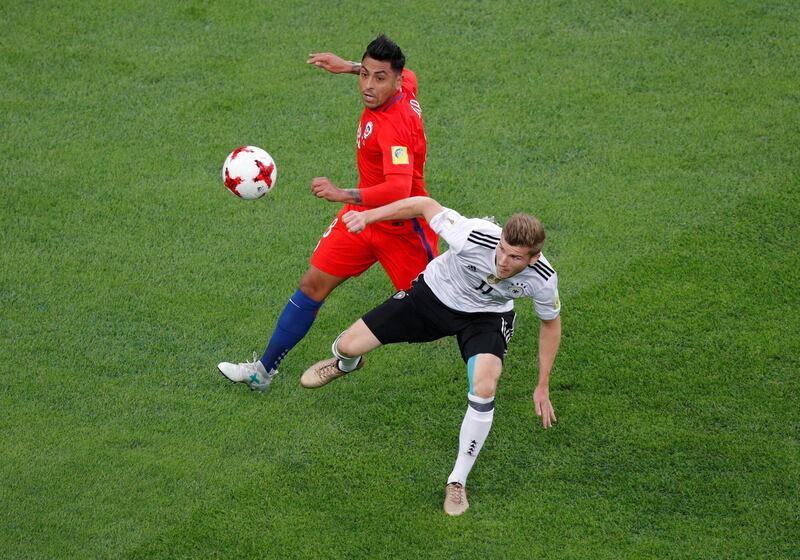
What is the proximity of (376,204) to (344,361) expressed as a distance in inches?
43.4

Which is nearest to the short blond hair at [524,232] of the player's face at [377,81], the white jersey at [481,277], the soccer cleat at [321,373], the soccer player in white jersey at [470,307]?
→ the soccer player in white jersey at [470,307]

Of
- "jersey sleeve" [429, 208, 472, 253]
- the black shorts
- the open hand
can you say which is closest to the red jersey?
"jersey sleeve" [429, 208, 472, 253]

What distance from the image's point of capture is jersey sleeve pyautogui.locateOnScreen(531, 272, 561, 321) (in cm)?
588

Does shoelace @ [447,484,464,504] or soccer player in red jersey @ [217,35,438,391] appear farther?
soccer player in red jersey @ [217,35,438,391]

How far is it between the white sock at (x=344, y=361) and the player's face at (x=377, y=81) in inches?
61.3

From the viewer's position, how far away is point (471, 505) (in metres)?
6.15

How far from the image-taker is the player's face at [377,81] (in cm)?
643

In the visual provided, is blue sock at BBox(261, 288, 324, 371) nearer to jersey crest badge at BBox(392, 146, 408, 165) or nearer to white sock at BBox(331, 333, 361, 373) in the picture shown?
white sock at BBox(331, 333, 361, 373)

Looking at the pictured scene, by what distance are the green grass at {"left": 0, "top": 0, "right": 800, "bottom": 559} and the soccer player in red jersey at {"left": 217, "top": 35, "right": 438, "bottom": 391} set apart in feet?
1.53

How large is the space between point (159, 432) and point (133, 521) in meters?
0.81

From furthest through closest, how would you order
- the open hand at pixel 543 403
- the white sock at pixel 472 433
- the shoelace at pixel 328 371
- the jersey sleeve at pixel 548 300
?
the shoelace at pixel 328 371, the open hand at pixel 543 403, the white sock at pixel 472 433, the jersey sleeve at pixel 548 300

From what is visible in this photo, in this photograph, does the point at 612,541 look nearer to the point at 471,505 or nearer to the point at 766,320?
the point at 471,505

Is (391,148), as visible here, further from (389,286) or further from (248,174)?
(389,286)

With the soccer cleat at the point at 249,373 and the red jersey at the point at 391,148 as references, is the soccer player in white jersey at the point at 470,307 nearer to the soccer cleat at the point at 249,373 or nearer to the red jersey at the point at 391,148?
the red jersey at the point at 391,148
